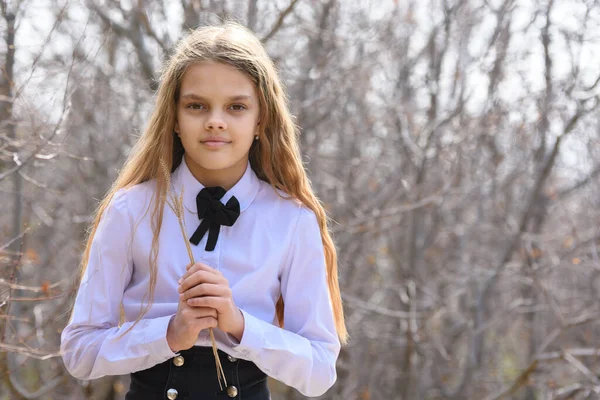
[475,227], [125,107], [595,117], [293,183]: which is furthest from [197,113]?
[475,227]

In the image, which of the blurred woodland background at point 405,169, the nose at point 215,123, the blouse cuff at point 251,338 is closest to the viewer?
the blouse cuff at point 251,338

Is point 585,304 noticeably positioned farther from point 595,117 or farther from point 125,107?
point 125,107

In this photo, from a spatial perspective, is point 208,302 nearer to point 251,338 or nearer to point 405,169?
point 251,338

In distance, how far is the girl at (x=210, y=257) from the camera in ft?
6.61

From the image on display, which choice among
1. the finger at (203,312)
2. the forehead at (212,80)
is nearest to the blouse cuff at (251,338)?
the finger at (203,312)

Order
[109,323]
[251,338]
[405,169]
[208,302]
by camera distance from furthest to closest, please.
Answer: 1. [405,169]
2. [109,323]
3. [251,338]
4. [208,302]

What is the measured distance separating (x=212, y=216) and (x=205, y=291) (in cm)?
31

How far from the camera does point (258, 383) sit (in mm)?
2178

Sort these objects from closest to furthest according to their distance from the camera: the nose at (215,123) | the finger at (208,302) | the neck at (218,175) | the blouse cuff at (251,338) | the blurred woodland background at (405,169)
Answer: the finger at (208,302)
the blouse cuff at (251,338)
the nose at (215,123)
the neck at (218,175)
the blurred woodland background at (405,169)

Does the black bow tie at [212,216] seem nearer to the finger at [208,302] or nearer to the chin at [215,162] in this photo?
the chin at [215,162]

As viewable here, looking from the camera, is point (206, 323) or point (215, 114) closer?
point (206, 323)

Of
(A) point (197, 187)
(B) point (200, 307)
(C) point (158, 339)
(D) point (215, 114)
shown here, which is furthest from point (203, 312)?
(D) point (215, 114)

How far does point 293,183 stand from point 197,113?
0.38 meters

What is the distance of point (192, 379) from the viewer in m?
2.05
